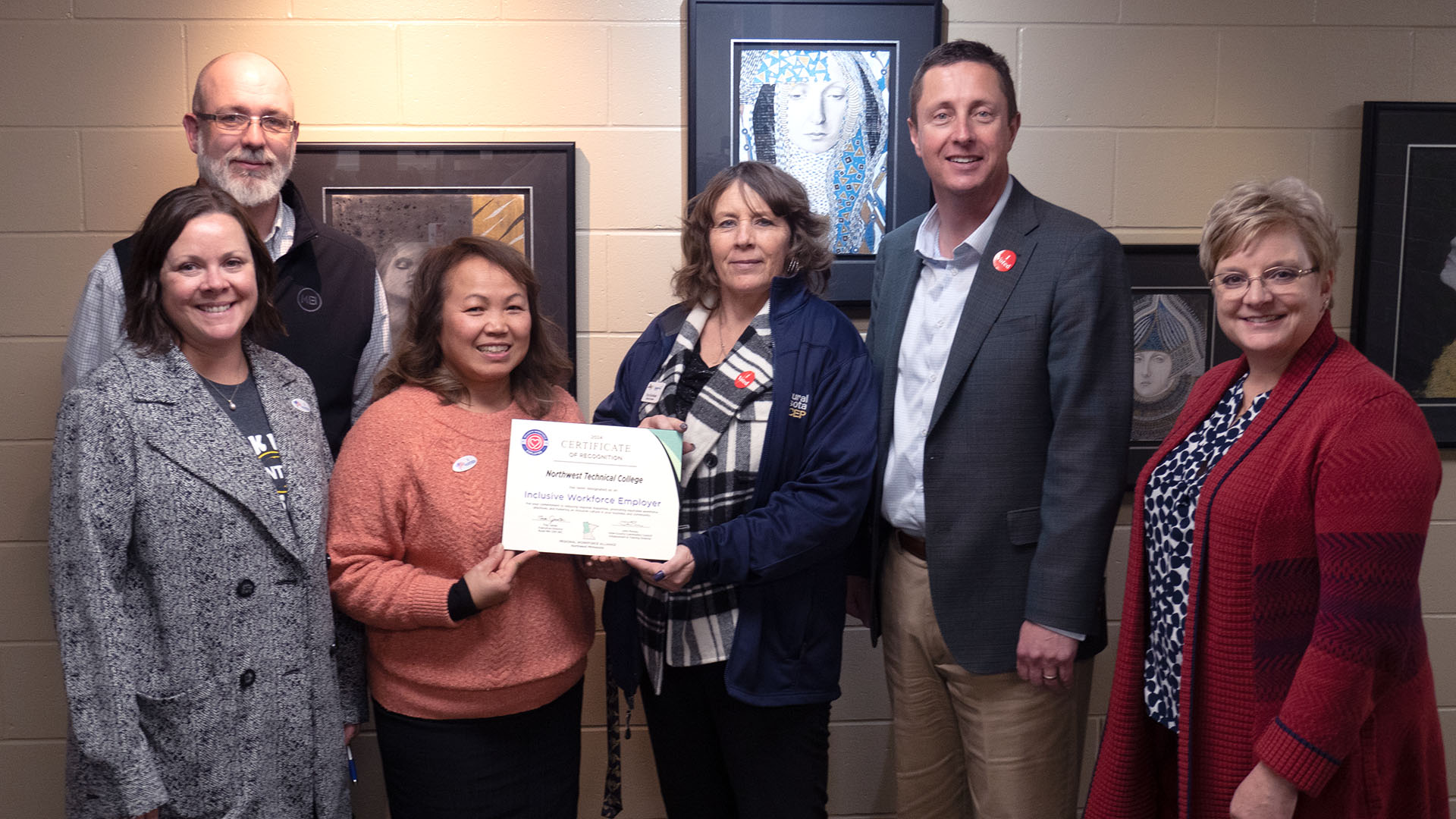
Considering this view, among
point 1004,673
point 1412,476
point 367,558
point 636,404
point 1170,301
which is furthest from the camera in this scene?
point 1170,301

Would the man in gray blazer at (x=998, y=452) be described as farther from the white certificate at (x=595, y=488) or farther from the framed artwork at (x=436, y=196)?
the framed artwork at (x=436, y=196)

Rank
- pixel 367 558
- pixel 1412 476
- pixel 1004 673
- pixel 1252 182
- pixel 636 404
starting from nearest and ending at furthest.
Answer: pixel 1412 476 → pixel 1252 182 → pixel 367 558 → pixel 1004 673 → pixel 636 404

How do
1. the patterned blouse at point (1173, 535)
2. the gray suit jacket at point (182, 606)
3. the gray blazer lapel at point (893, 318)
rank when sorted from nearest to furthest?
the gray suit jacket at point (182, 606) < the patterned blouse at point (1173, 535) < the gray blazer lapel at point (893, 318)

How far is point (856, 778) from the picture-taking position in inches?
106

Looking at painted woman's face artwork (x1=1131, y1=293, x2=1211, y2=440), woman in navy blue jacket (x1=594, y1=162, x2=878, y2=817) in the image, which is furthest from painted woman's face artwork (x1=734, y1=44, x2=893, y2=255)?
painted woman's face artwork (x1=1131, y1=293, x2=1211, y2=440)

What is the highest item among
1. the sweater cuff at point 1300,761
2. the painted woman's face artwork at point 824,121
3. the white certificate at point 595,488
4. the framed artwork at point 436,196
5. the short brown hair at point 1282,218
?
the painted woman's face artwork at point 824,121

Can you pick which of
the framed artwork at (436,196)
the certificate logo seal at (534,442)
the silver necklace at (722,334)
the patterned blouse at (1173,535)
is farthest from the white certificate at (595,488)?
the patterned blouse at (1173,535)

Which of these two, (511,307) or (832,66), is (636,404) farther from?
(832,66)

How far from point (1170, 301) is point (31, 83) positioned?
3028 millimetres

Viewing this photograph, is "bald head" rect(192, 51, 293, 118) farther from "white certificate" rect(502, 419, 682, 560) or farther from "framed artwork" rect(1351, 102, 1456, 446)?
"framed artwork" rect(1351, 102, 1456, 446)

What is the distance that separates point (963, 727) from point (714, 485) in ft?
2.36

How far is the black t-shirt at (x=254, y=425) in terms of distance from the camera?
1.68m

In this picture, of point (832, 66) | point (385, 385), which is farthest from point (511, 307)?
point (832, 66)

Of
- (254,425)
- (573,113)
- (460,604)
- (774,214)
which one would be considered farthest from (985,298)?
(254,425)
